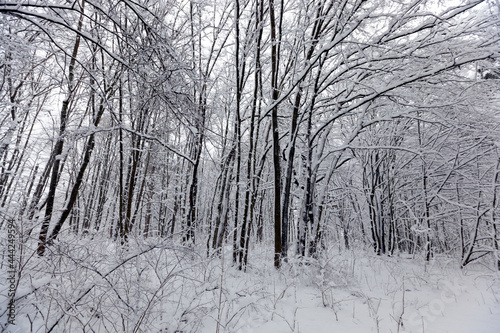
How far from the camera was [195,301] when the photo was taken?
124 inches

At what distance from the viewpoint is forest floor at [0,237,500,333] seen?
7.31 feet

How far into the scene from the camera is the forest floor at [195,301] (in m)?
2.23

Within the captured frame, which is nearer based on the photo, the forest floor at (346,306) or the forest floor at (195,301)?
the forest floor at (195,301)

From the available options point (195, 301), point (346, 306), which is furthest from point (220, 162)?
point (346, 306)

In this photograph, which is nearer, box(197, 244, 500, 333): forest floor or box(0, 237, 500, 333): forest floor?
box(0, 237, 500, 333): forest floor

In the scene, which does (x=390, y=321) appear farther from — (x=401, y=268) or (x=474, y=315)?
(x=401, y=268)

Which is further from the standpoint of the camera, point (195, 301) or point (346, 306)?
point (346, 306)

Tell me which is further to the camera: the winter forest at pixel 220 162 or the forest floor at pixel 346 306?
the forest floor at pixel 346 306

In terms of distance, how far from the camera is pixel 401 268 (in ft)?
18.1

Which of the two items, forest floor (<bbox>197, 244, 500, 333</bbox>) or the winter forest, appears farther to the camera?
forest floor (<bbox>197, 244, 500, 333</bbox>)

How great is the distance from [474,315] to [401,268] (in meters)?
2.26

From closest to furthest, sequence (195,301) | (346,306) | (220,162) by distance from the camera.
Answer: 1. (195,301)
2. (346,306)
3. (220,162)

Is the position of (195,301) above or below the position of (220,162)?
below

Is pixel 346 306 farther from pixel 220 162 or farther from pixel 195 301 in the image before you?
pixel 220 162
